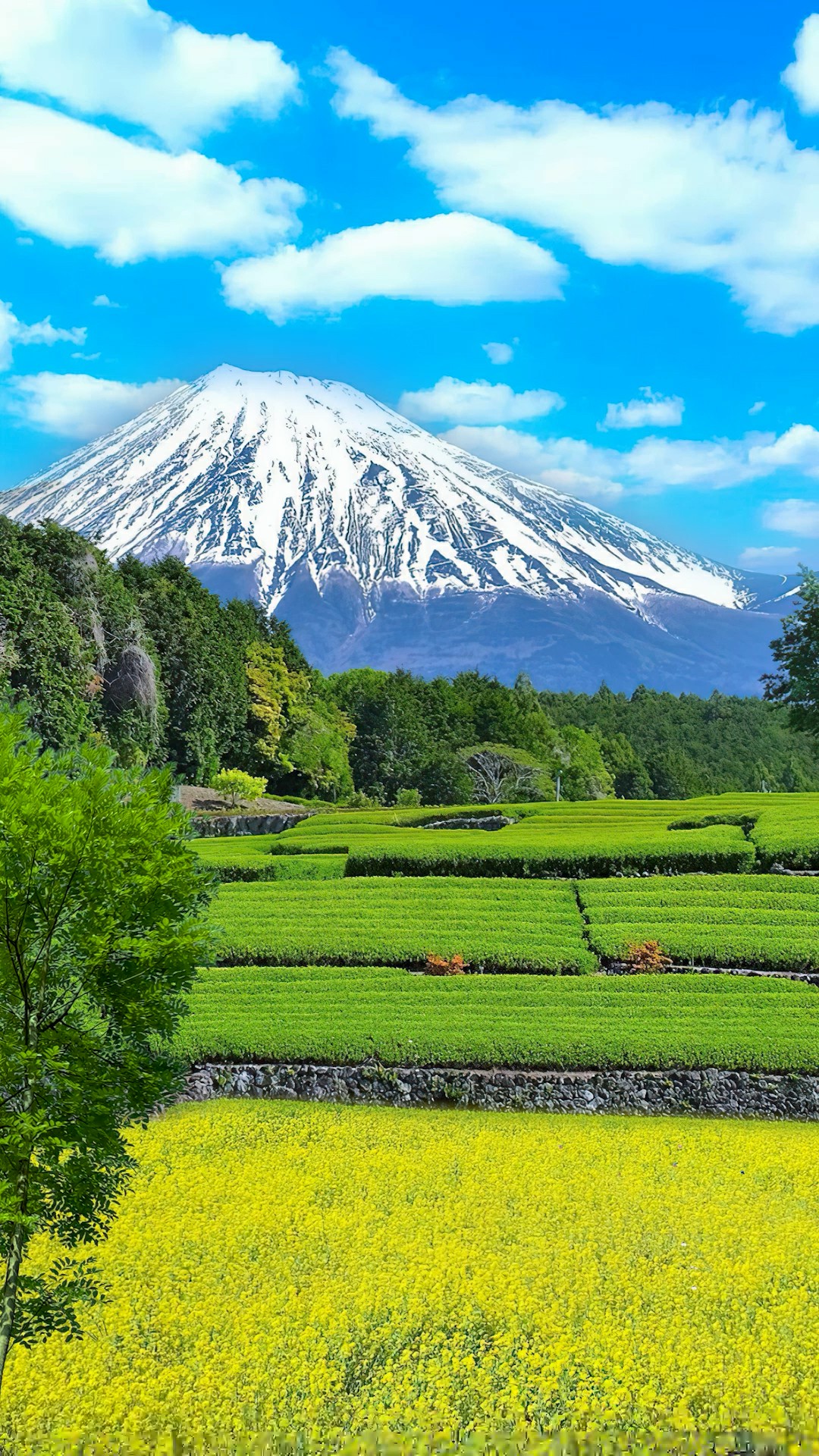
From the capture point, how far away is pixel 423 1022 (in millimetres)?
16703

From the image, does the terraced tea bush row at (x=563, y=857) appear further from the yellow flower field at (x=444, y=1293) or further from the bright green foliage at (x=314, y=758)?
the bright green foliage at (x=314, y=758)

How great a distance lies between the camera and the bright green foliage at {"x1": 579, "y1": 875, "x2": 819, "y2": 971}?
2044 centimetres

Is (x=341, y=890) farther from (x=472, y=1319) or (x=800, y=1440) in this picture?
(x=800, y=1440)

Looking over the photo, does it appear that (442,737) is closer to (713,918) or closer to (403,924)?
(713,918)

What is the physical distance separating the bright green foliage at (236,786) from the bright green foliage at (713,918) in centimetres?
3222

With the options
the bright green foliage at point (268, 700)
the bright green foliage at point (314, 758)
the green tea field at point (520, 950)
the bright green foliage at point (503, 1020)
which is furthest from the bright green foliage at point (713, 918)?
the bright green foliage at point (268, 700)

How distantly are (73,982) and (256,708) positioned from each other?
62669 millimetres

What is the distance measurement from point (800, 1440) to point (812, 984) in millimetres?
13556

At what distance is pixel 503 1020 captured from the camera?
665 inches

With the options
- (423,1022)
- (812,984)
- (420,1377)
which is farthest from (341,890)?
(420,1377)

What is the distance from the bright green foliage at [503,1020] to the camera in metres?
15.7

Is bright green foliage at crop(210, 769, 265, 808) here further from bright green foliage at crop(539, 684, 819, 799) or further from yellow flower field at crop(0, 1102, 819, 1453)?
bright green foliage at crop(539, 684, 819, 799)

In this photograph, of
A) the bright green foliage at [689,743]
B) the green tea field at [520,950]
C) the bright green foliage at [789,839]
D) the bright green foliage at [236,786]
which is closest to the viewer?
the green tea field at [520,950]

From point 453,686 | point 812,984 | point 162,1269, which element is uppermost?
point 453,686
